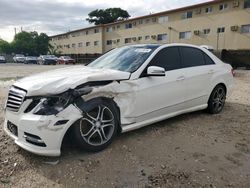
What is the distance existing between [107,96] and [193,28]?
102ft

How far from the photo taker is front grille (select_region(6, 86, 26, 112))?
3.43m

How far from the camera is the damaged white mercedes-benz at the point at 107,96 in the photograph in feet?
10.9

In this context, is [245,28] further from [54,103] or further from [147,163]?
[54,103]

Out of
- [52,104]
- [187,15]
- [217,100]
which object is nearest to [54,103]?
[52,104]

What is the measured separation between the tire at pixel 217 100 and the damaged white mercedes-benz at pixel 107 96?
0.71 ft

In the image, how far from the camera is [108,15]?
6197cm

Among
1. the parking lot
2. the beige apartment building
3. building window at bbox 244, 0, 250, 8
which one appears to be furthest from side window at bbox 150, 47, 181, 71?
building window at bbox 244, 0, 250, 8

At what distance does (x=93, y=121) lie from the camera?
372 cm

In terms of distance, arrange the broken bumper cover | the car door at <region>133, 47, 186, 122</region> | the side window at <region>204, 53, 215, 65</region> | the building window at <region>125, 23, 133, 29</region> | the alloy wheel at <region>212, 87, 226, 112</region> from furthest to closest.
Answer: the building window at <region>125, 23, 133, 29</region>
the alloy wheel at <region>212, 87, 226, 112</region>
the side window at <region>204, 53, 215, 65</region>
the car door at <region>133, 47, 186, 122</region>
the broken bumper cover

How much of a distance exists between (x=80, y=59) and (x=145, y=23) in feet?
39.1

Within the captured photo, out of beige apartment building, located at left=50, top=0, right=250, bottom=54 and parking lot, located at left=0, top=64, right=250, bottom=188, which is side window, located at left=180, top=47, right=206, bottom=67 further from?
beige apartment building, located at left=50, top=0, right=250, bottom=54

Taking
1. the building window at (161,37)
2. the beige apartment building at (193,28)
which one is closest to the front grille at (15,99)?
the beige apartment building at (193,28)

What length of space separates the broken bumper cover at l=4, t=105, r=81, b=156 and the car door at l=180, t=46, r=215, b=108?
2.59 meters

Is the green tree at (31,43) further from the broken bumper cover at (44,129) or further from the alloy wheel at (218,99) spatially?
the broken bumper cover at (44,129)
